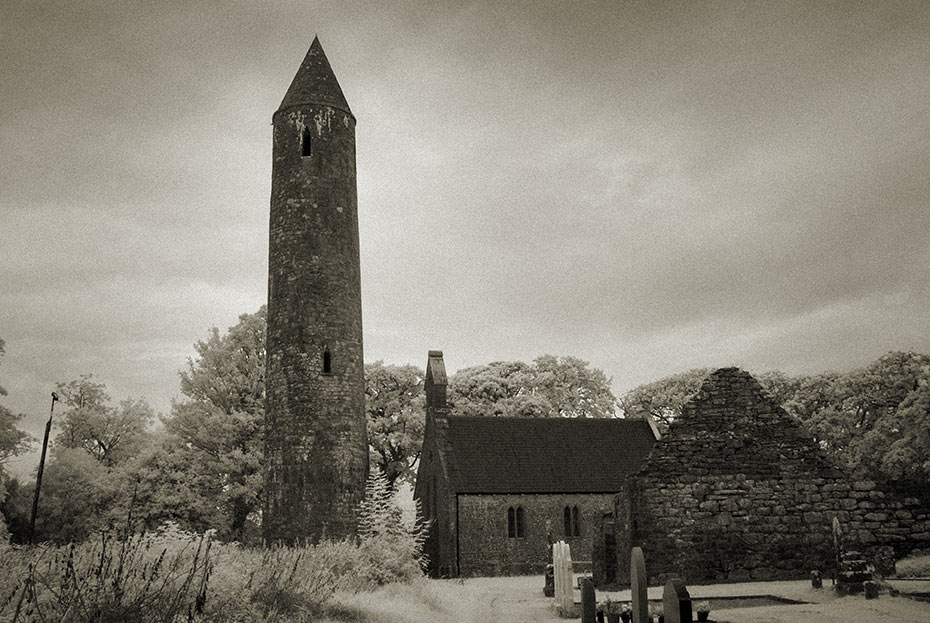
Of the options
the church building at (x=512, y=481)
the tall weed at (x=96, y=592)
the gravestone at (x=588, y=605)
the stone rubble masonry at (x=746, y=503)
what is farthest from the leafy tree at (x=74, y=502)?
the gravestone at (x=588, y=605)

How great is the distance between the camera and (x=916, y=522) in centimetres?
1800

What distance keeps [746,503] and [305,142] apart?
2021 cm

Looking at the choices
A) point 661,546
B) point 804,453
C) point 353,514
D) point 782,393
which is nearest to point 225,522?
point 353,514

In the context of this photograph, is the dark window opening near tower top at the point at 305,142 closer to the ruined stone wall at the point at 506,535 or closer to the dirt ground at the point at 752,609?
the dirt ground at the point at 752,609

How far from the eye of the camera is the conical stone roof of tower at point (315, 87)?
30.5 meters

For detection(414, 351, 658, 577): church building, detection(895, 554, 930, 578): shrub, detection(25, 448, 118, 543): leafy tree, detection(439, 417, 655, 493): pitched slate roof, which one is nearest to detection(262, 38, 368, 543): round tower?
detection(414, 351, 658, 577): church building

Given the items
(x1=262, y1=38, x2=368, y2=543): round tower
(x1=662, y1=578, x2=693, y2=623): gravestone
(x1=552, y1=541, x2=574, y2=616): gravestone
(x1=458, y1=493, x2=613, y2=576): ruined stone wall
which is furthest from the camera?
(x1=458, y1=493, x2=613, y2=576): ruined stone wall

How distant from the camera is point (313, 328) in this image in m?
28.2

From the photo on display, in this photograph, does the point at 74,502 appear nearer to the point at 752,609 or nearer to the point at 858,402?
the point at 752,609

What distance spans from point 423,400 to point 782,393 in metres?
26.3

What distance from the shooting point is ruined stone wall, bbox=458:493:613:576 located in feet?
117

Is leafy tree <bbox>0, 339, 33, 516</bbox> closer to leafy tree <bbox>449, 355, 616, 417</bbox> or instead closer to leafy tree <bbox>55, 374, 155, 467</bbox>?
leafy tree <bbox>55, 374, 155, 467</bbox>

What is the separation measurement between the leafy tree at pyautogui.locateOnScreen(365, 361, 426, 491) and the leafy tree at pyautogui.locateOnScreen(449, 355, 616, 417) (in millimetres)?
4685

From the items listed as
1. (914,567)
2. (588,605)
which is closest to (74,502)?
(588,605)
